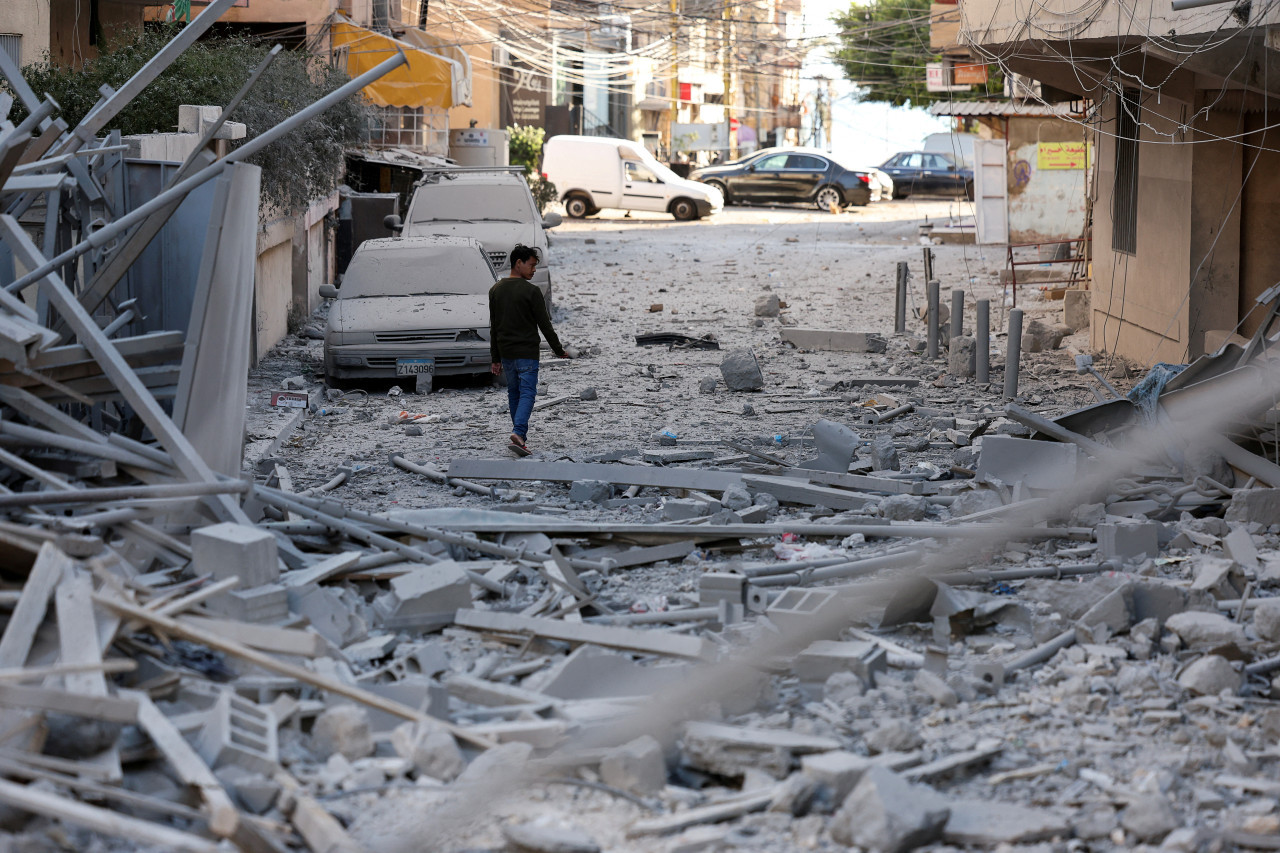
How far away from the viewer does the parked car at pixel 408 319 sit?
12.8 metres

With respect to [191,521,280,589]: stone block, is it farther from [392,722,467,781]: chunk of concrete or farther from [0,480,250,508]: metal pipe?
[392,722,467,781]: chunk of concrete

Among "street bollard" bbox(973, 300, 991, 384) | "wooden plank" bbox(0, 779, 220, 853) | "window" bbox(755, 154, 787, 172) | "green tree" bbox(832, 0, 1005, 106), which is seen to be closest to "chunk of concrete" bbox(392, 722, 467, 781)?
"wooden plank" bbox(0, 779, 220, 853)

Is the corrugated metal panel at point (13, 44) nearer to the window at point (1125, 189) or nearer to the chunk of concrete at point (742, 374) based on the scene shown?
the chunk of concrete at point (742, 374)

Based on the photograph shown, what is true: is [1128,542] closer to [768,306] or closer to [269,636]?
[269,636]

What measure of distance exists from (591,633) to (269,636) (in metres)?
1.38

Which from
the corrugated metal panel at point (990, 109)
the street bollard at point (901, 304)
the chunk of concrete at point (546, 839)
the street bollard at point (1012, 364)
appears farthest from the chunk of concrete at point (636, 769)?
the corrugated metal panel at point (990, 109)

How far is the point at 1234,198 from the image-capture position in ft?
40.4

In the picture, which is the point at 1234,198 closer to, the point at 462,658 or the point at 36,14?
the point at 462,658

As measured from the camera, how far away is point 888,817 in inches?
155

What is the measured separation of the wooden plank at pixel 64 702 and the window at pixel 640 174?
3286cm

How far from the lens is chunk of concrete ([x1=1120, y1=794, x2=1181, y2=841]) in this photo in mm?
4004

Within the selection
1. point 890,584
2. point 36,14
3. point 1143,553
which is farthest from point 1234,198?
point 36,14

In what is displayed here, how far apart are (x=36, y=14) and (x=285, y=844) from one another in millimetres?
14124

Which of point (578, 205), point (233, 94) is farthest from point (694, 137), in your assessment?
point (233, 94)
